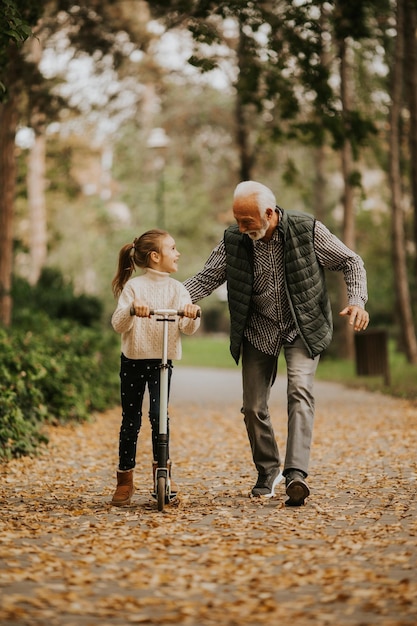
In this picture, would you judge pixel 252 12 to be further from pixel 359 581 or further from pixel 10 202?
pixel 359 581

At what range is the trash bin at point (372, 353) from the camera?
19.7 metres

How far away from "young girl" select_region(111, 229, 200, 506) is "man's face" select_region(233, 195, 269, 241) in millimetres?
454

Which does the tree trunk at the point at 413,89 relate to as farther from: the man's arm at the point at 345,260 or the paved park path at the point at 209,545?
the man's arm at the point at 345,260

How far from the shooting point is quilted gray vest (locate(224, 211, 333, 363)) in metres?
6.79

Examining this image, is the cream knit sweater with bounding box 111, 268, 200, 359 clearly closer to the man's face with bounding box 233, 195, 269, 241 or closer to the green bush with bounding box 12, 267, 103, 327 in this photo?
the man's face with bounding box 233, 195, 269, 241

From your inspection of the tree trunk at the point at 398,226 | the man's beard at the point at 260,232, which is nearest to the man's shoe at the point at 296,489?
the man's beard at the point at 260,232

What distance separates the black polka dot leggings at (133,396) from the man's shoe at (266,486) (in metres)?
0.80

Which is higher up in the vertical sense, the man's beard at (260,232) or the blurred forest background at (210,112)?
the blurred forest background at (210,112)

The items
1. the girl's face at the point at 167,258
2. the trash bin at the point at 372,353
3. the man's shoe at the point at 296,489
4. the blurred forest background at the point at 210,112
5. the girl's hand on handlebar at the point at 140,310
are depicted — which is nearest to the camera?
the girl's hand on handlebar at the point at 140,310

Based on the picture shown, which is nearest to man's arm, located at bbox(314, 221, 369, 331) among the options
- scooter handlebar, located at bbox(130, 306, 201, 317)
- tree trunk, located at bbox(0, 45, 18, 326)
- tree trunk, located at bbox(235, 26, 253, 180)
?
scooter handlebar, located at bbox(130, 306, 201, 317)

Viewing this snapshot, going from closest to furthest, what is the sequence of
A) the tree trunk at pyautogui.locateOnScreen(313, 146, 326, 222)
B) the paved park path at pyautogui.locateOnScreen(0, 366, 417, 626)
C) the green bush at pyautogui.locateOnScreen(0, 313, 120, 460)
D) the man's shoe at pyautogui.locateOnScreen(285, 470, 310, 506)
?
the paved park path at pyautogui.locateOnScreen(0, 366, 417, 626), the man's shoe at pyautogui.locateOnScreen(285, 470, 310, 506), the green bush at pyautogui.locateOnScreen(0, 313, 120, 460), the tree trunk at pyautogui.locateOnScreen(313, 146, 326, 222)

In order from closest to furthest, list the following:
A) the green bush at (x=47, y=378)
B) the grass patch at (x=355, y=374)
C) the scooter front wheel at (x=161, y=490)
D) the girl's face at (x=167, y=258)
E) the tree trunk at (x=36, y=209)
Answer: the scooter front wheel at (x=161, y=490), the girl's face at (x=167, y=258), the green bush at (x=47, y=378), the grass patch at (x=355, y=374), the tree trunk at (x=36, y=209)

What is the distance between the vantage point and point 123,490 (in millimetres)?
6785

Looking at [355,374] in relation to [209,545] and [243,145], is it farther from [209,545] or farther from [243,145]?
[209,545]
